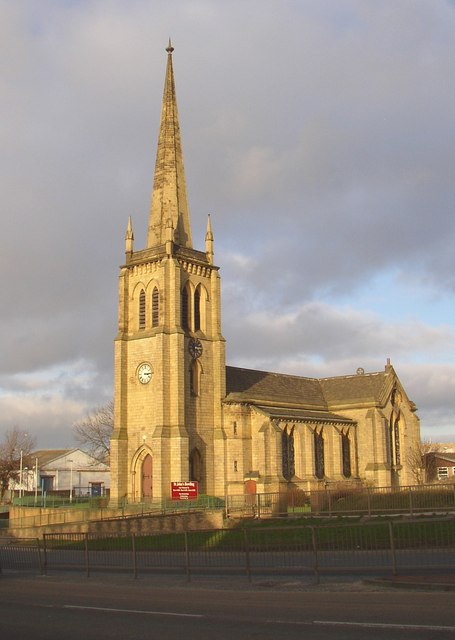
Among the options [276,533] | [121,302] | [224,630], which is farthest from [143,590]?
[121,302]

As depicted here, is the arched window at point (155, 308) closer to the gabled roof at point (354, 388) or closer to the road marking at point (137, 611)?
the gabled roof at point (354, 388)

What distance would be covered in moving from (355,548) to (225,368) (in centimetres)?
3544

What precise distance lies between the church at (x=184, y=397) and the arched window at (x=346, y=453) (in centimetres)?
38

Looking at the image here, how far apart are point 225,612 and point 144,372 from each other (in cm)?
3969

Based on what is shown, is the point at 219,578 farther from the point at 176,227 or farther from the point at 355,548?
the point at 176,227

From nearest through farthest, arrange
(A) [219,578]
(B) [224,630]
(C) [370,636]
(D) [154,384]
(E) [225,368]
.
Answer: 1. (C) [370,636]
2. (B) [224,630]
3. (A) [219,578]
4. (D) [154,384]
5. (E) [225,368]

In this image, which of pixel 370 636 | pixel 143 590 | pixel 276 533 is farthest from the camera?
pixel 276 533

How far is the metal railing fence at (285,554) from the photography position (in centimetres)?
1944

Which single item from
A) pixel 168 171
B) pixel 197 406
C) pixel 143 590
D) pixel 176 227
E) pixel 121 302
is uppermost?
pixel 168 171

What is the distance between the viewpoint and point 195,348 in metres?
54.2

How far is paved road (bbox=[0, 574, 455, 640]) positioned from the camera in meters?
11.7

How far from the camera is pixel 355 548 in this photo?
70.5 feet

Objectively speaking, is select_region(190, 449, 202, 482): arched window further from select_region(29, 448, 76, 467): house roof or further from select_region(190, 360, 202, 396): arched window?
select_region(29, 448, 76, 467): house roof

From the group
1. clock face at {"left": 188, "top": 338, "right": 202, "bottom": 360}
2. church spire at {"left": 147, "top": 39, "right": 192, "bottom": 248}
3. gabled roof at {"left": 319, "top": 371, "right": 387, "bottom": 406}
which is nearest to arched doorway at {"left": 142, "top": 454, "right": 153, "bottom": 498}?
clock face at {"left": 188, "top": 338, "right": 202, "bottom": 360}
